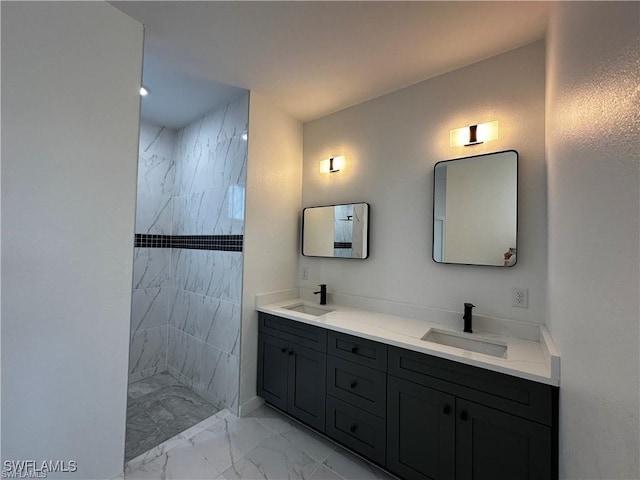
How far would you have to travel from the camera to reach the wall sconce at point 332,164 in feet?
8.17

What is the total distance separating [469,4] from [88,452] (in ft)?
10.0

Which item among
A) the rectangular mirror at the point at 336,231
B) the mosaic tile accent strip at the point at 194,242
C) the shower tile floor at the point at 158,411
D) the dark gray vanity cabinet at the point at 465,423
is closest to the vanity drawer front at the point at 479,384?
the dark gray vanity cabinet at the point at 465,423

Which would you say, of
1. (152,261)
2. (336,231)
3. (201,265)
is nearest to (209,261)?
(201,265)

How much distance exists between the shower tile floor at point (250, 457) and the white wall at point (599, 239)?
4.06ft

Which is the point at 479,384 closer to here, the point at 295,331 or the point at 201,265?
the point at 295,331

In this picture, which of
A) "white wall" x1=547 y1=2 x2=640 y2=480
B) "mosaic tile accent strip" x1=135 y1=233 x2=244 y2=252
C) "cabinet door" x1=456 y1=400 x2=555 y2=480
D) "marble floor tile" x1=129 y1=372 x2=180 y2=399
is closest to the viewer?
"white wall" x1=547 y1=2 x2=640 y2=480

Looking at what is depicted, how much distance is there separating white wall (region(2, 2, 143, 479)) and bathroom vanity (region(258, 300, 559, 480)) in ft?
3.70

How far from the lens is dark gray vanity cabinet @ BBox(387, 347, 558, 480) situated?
1.19 metres

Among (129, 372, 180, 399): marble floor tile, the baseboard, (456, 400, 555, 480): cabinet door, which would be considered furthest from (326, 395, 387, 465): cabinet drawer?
(129, 372, 180, 399): marble floor tile

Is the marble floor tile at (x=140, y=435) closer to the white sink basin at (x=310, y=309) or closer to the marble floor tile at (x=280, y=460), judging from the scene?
the marble floor tile at (x=280, y=460)

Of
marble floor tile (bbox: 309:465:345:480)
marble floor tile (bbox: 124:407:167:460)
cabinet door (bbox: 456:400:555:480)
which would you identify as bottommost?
marble floor tile (bbox: 124:407:167:460)

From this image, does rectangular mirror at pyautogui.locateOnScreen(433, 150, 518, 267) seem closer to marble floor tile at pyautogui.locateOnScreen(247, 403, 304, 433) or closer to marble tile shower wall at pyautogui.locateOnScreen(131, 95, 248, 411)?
marble tile shower wall at pyautogui.locateOnScreen(131, 95, 248, 411)

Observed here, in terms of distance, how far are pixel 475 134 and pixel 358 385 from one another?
5.96ft

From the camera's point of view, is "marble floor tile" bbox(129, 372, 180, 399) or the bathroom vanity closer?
the bathroom vanity
